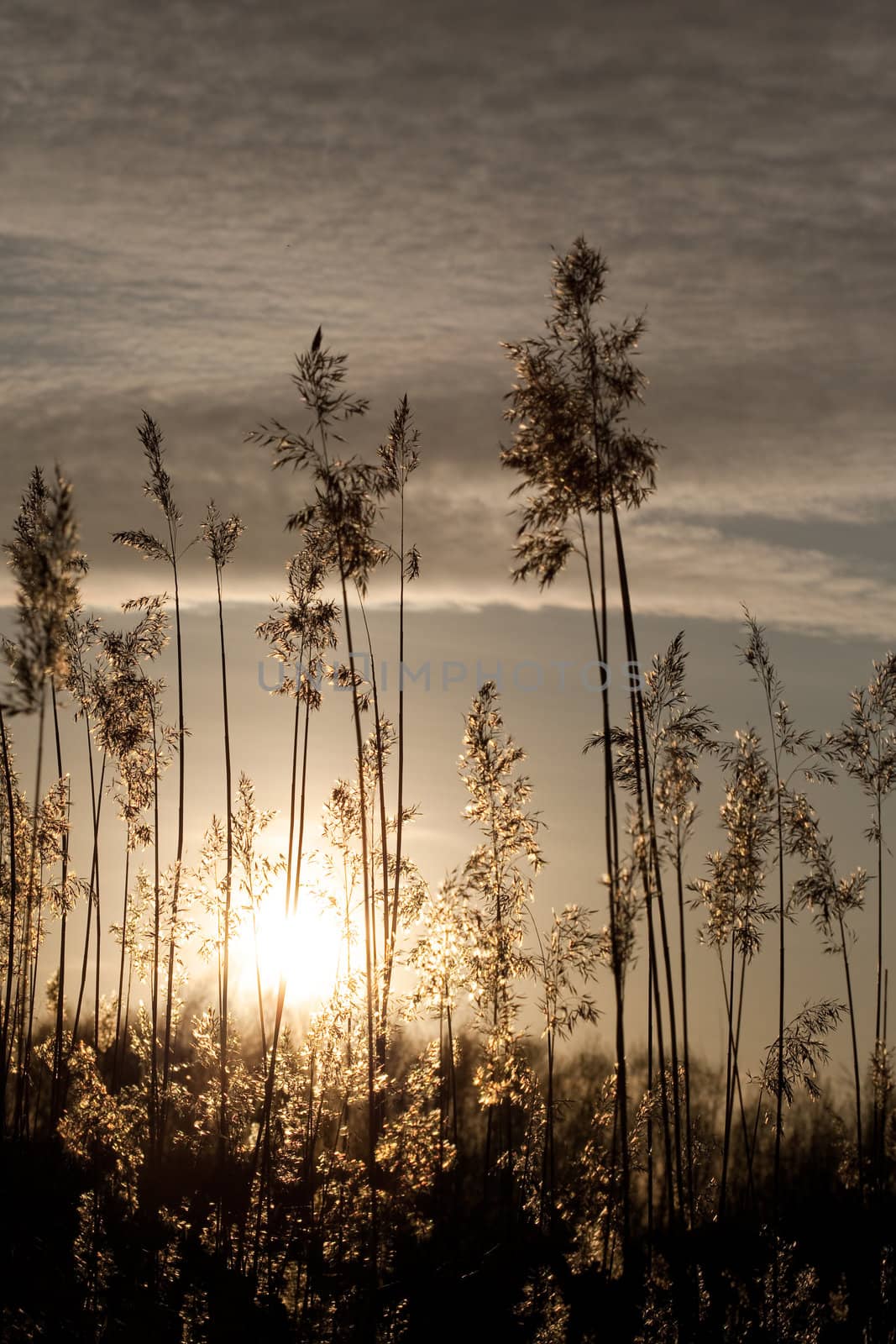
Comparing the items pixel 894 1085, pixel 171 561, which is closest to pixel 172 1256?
pixel 171 561

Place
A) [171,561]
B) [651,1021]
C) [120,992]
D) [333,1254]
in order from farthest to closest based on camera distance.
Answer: [120,992]
[171,561]
[333,1254]
[651,1021]

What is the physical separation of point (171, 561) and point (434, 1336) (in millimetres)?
10089

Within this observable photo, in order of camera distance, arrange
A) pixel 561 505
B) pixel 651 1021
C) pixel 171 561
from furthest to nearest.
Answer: pixel 171 561 → pixel 651 1021 → pixel 561 505

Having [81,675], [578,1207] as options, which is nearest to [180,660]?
[81,675]

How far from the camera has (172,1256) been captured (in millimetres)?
13445

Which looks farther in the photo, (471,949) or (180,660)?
(180,660)

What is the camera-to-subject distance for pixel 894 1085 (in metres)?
15.5

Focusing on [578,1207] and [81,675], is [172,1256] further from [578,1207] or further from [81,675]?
[81,675]

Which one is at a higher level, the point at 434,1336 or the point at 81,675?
the point at 81,675

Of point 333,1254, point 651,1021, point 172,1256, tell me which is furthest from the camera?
point 172,1256

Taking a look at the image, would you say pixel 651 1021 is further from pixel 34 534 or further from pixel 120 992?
pixel 120 992

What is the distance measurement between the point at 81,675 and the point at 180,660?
4.47ft

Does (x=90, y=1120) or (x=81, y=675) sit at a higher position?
(x=81, y=675)

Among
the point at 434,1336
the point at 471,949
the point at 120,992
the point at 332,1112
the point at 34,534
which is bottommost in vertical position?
the point at 434,1336
